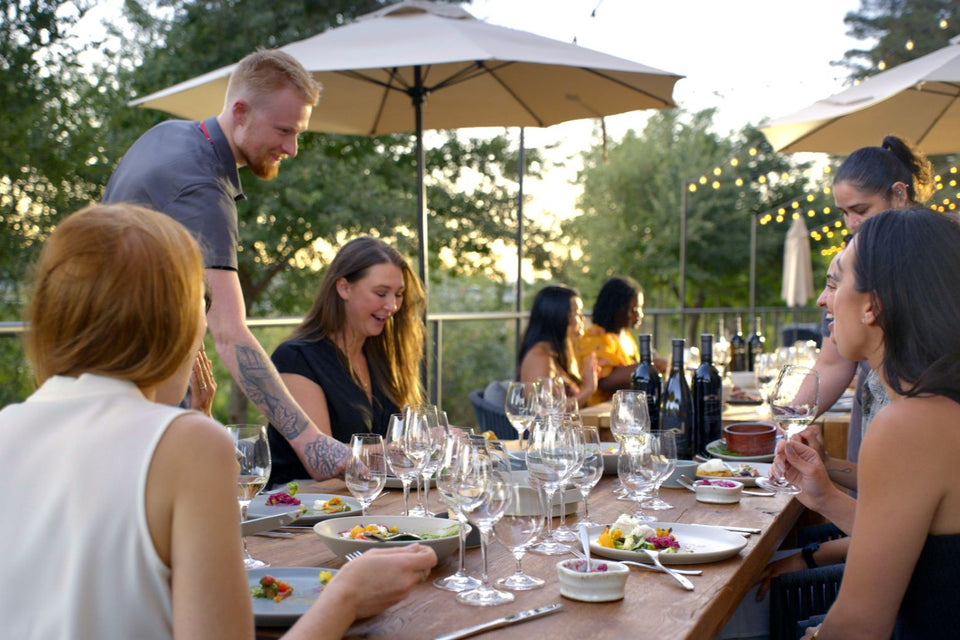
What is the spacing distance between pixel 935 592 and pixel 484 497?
2.57ft

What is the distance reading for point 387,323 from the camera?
11.7 ft

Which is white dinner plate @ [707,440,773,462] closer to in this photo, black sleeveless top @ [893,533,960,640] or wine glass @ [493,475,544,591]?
black sleeveless top @ [893,533,960,640]

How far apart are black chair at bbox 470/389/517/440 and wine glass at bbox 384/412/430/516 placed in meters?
2.18

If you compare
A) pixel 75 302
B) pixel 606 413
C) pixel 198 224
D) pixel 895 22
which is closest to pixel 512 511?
pixel 75 302

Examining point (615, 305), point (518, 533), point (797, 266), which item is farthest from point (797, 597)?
point (797, 266)

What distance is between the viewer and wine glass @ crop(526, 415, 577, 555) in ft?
6.25

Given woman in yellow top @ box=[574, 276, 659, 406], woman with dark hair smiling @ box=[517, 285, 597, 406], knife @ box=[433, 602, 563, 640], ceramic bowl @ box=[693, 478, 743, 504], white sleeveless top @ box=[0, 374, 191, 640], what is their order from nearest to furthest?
white sleeveless top @ box=[0, 374, 191, 640], knife @ box=[433, 602, 563, 640], ceramic bowl @ box=[693, 478, 743, 504], woman with dark hair smiling @ box=[517, 285, 597, 406], woman in yellow top @ box=[574, 276, 659, 406]

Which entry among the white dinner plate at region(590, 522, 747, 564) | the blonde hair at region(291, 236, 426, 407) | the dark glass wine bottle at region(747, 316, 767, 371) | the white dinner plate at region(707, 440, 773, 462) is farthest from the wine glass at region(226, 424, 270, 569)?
the dark glass wine bottle at region(747, 316, 767, 371)

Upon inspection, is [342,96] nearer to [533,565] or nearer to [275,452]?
[275,452]

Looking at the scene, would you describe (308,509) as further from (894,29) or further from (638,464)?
(894,29)

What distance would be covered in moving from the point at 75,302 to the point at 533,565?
99 centimetres

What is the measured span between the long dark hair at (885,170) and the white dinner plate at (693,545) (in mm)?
1756

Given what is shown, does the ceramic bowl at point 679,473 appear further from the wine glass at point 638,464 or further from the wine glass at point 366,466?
the wine glass at point 366,466

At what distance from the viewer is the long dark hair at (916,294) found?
5.49 ft
